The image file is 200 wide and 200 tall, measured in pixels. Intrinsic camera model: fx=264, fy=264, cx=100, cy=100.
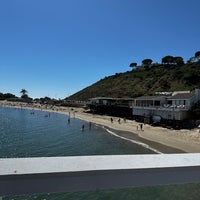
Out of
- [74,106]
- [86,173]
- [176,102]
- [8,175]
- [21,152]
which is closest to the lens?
[8,175]

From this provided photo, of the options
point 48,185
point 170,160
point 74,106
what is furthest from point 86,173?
point 74,106

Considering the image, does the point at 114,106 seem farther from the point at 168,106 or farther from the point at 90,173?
the point at 90,173

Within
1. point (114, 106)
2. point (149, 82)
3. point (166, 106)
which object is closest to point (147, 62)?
point (149, 82)

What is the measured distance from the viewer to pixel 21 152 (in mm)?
31625

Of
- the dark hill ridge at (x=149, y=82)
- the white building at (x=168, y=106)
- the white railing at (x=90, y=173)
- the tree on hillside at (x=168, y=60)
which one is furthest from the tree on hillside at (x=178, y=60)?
the white railing at (x=90, y=173)

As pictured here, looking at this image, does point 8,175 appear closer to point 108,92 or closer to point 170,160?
point 170,160

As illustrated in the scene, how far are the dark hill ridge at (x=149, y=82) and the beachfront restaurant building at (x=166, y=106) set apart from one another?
30176 mm

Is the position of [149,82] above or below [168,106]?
above

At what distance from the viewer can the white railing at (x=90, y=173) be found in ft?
6.30

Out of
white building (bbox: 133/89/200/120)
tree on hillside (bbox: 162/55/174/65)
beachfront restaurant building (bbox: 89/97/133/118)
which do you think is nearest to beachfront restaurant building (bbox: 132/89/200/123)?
white building (bbox: 133/89/200/120)

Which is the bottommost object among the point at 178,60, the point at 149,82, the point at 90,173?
the point at 90,173

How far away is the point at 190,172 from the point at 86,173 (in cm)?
92

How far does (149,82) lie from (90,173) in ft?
391

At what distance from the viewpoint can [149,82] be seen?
11894 cm
